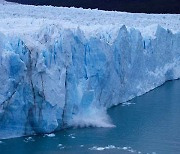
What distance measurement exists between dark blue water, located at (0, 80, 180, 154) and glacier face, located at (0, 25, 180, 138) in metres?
0.25

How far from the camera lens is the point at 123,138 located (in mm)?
7719

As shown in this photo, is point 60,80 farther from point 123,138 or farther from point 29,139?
point 123,138

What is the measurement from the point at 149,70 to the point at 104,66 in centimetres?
297

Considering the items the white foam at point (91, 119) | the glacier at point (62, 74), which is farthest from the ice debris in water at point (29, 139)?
the white foam at point (91, 119)

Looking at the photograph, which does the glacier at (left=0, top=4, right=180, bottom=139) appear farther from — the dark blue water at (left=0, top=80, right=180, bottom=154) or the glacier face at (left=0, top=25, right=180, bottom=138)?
the dark blue water at (left=0, top=80, right=180, bottom=154)

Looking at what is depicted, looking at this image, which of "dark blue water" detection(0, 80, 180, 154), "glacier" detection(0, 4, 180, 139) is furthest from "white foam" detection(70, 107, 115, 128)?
"dark blue water" detection(0, 80, 180, 154)

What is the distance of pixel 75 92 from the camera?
8.39m

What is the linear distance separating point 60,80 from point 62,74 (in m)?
0.12

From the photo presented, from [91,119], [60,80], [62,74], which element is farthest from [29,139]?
[91,119]

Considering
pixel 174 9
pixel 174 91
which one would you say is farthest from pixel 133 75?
pixel 174 9

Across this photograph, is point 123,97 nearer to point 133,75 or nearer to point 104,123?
point 133,75

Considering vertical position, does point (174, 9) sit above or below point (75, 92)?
above

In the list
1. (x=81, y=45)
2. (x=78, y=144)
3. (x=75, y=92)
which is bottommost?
(x=78, y=144)

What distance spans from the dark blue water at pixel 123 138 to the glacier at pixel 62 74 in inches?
9.8
